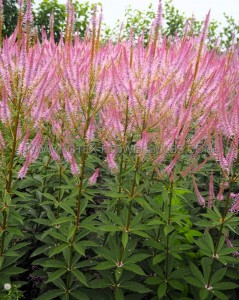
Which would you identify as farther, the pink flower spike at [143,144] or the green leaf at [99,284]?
the green leaf at [99,284]

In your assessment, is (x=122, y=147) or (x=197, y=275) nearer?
(x=122, y=147)

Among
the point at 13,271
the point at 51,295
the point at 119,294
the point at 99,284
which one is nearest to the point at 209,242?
the point at 119,294

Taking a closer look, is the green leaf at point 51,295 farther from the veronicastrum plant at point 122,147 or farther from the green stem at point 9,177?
the green stem at point 9,177

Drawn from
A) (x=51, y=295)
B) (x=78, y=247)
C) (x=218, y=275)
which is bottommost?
(x=51, y=295)

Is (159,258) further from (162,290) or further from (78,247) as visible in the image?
(78,247)

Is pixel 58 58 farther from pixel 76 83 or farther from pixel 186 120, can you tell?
pixel 186 120

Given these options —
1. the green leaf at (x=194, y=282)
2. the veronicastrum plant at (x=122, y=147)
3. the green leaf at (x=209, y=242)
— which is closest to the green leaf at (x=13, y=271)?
the veronicastrum plant at (x=122, y=147)

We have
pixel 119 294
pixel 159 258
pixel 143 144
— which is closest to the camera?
pixel 143 144

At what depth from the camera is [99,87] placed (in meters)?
2.77

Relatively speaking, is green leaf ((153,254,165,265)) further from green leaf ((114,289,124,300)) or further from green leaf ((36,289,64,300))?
green leaf ((36,289,64,300))

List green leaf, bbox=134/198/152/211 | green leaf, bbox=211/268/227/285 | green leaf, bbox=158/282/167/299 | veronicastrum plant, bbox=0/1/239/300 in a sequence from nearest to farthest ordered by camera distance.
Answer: veronicastrum plant, bbox=0/1/239/300 < green leaf, bbox=134/198/152/211 < green leaf, bbox=158/282/167/299 < green leaf, bbox=211/268/227/285

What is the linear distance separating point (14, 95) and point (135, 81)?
2.97 ft

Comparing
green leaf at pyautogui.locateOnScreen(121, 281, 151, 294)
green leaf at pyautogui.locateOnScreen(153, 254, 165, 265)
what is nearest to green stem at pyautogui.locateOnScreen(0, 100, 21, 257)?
green leaf at pyautogui.locateOnScreen(121, 281, 151, 294)

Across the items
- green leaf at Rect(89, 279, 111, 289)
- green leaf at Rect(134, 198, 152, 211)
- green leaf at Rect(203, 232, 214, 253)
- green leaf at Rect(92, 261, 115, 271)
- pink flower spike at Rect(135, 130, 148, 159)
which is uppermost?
pink flower spike at Rect(135, 130, 148, 159)
